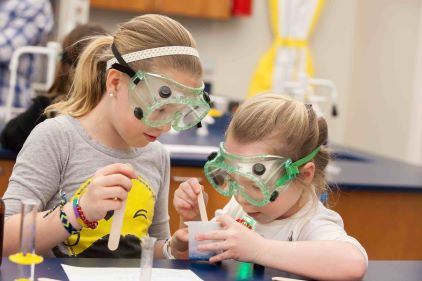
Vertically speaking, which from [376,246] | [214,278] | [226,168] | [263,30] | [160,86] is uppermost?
[263,30]

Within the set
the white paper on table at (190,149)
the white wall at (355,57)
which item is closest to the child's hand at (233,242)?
the white paper on table at (190,149)

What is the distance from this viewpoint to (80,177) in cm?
202

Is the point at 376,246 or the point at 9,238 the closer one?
the point at 9,238

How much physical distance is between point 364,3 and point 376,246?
15.7 ft

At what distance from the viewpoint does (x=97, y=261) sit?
1.71 m

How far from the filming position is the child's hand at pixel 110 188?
164cm

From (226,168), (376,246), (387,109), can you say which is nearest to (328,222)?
(226,168)

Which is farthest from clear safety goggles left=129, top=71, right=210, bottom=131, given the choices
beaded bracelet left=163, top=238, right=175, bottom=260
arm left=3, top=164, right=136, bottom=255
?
beaded bracelet left=163, top=238, right=175, bottom=260

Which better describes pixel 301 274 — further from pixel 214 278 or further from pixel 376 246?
pixel 376 246

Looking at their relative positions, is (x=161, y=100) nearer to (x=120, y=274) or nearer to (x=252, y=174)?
(x=252, y=174)

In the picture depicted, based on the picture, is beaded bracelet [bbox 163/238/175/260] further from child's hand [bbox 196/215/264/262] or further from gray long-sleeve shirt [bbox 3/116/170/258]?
child's hand [bbox 196/215/264/262]

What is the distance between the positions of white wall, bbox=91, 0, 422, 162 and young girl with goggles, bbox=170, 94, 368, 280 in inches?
203

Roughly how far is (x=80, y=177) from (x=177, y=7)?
5122mm

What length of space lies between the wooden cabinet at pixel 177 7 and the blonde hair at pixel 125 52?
470 cm
